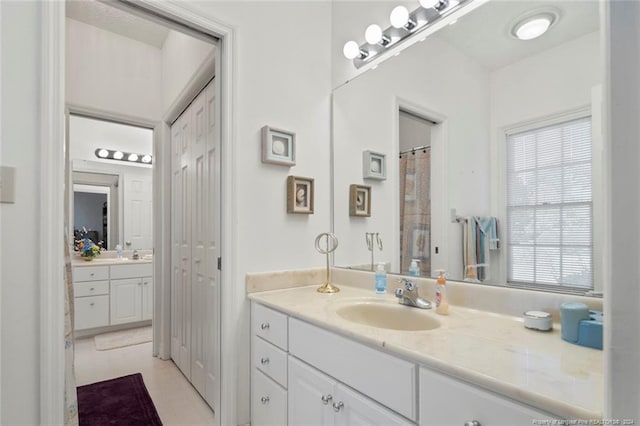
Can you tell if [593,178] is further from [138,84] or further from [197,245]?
[138,84]

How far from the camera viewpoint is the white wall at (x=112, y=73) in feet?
8.29

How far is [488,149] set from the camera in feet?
4.40

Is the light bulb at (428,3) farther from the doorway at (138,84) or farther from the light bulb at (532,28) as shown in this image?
the doorway at (138,84)

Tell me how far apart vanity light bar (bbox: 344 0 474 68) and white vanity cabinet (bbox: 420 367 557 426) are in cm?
147

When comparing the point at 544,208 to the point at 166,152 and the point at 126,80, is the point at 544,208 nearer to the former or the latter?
the point at 166,152

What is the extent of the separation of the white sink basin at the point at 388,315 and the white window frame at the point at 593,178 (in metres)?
0.35

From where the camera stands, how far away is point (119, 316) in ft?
11.3

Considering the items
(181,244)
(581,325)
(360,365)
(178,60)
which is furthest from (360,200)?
(178,60)

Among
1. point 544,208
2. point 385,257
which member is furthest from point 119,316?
point 544,208

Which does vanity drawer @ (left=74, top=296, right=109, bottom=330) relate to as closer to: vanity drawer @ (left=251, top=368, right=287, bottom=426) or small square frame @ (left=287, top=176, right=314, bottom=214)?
vanity drawer @ (left=251, top=368, right=287, bottom=426)

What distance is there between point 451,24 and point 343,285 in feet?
4.59

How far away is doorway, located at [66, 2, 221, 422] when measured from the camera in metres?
2.47

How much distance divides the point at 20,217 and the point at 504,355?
159cm

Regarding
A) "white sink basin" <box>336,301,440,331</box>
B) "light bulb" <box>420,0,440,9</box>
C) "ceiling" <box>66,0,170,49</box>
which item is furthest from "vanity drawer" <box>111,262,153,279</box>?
"light bulb" <box>420,0,440,9</box>
